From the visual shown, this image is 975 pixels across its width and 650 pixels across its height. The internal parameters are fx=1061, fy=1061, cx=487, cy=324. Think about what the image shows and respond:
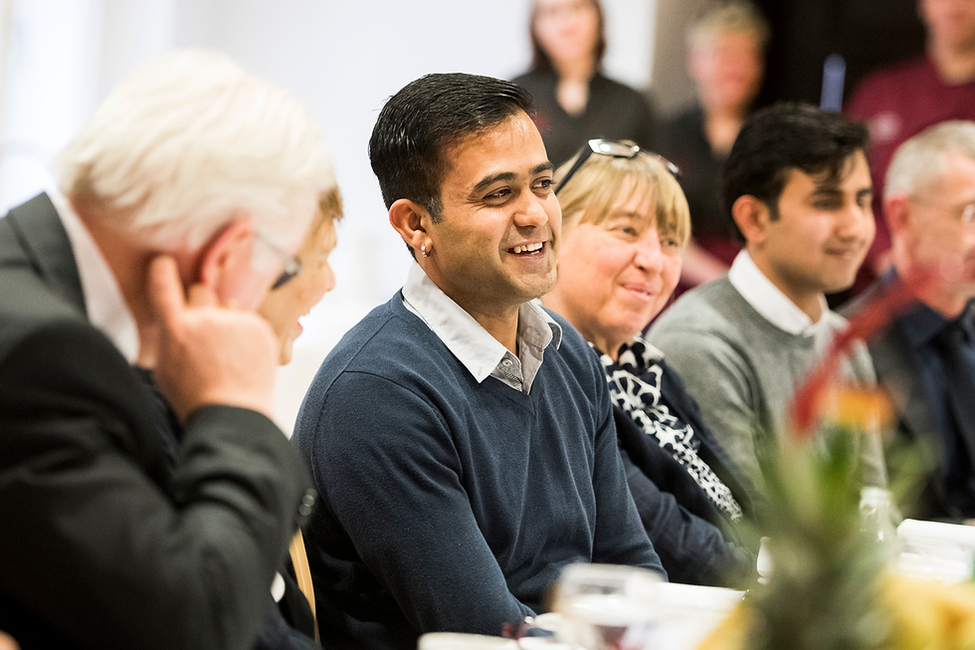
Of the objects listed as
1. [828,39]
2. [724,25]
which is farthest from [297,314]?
[828,39]

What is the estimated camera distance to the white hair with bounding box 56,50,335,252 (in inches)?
42.1

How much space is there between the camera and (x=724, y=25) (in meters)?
5.02

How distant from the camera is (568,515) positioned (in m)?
1.75

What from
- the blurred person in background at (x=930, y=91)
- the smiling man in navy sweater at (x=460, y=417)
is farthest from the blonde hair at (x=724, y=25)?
the smiling man in navy sweater at (x=460, y=417)

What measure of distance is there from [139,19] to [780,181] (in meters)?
3.42

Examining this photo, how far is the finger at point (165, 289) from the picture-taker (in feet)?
3.58

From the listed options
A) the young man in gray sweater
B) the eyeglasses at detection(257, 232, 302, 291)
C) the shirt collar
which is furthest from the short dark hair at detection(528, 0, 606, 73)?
the eyeglasses at detection(257, 232, 302, 291)

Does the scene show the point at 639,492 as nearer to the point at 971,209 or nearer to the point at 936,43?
the point at 971,209

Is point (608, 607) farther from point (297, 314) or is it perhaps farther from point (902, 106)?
point (902, 106)

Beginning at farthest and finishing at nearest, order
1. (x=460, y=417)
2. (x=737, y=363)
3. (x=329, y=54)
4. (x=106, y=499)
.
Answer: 1. (x=329, y=54)
2. (x=737, y=363)
3. (x=460, y=417)
4. (x=106, y=499)

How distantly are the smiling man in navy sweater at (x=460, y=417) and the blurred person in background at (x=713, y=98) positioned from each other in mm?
2829

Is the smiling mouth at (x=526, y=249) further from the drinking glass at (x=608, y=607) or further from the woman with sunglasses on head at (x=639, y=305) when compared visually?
the drinking glass at (x=608, y=607)

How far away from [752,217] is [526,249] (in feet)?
3.94

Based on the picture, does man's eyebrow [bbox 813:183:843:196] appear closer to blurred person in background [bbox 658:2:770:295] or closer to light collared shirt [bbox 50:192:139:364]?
blurred person in background [bbox 658:2:770:295]
